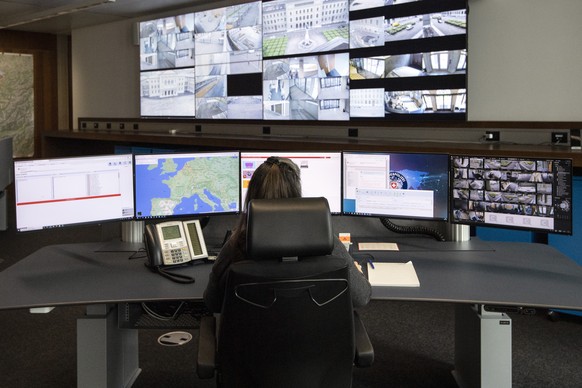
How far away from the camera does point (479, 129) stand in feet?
14.0

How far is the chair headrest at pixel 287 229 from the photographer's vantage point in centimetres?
138

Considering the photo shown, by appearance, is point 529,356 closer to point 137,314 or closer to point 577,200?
point 577,200

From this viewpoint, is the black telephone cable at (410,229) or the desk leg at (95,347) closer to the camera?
the desk leg at (95,347)

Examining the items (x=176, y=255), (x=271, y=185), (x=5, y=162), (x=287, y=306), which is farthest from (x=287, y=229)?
(x=5, y=162)

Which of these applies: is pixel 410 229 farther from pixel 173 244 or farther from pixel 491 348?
pixel 173 244

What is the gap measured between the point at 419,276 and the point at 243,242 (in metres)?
0.75

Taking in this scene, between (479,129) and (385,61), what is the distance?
3.01 feet

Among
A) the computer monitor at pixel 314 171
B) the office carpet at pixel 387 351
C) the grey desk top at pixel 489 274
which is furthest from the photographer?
the office carpet at pixel 387 351

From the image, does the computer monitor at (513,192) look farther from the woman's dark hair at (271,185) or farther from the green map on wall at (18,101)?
the green map on wall at (18,101)

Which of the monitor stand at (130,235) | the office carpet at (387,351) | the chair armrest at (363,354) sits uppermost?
the monitor stand at (130,235)

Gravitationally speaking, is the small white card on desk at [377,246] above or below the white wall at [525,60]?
below

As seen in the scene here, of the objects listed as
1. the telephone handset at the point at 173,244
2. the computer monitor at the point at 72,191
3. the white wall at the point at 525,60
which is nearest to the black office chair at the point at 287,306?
the telephone handset at the point at 173,244

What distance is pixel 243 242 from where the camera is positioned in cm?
160

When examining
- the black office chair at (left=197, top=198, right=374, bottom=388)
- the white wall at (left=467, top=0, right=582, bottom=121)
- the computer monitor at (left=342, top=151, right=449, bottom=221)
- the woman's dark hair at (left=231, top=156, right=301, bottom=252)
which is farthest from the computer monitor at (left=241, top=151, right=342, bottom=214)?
the white wall at (left=467, top=0, right=582, bottom=121)
